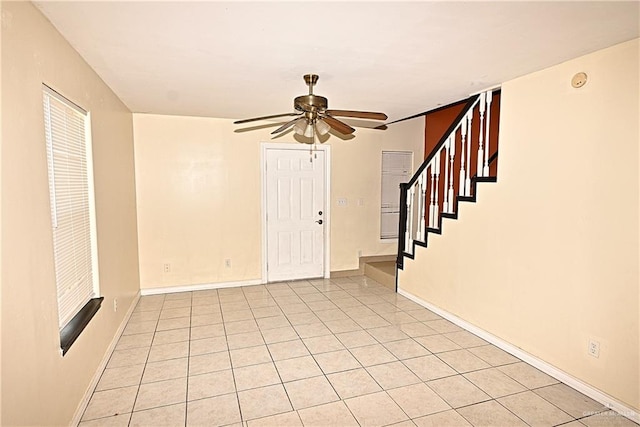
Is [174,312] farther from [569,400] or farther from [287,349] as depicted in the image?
[569,400]

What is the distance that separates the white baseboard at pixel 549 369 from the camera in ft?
7.41

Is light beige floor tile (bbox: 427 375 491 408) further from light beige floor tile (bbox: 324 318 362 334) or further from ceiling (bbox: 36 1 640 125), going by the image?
ceiling (bbox: 36 1 640 125)

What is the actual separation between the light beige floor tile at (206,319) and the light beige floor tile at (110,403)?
3.88 ft

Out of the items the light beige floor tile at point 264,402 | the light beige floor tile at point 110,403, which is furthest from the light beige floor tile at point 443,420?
the light beige floor tile at point 110,403

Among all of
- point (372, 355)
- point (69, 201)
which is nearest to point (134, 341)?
point (69, 201)

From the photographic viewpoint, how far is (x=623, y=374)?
7.38 feet

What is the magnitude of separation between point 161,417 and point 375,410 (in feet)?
4.35

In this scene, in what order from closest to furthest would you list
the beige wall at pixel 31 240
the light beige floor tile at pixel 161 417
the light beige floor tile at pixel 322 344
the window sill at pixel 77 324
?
the beige wall at pixel 31 240
the window sill at pixel 77 324
the light beige floor tile at pixel 161 417
the light beige floor tile at pixel 322 344

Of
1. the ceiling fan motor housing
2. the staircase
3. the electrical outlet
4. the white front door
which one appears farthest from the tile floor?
the ceiling fan motor housing

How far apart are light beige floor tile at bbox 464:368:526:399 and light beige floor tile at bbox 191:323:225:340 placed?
2.22m

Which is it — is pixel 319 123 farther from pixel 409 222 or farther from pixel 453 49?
pixel 409 222

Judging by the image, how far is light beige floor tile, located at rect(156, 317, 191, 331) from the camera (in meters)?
3.63

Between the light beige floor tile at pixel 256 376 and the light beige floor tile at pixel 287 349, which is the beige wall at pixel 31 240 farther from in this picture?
the light beige floor tile at pixel 287 349

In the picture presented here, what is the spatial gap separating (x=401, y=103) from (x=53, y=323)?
3.51 m
